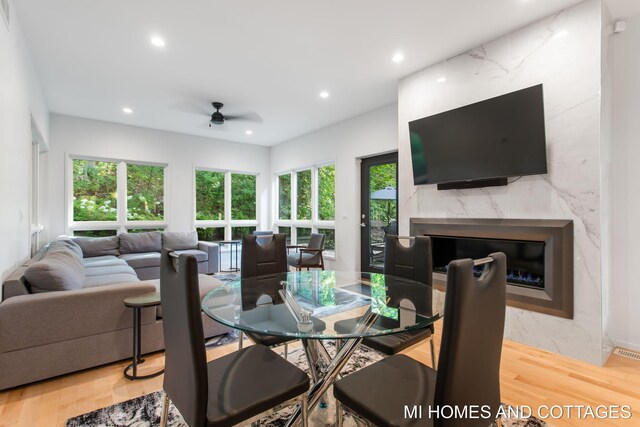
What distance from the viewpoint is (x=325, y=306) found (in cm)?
187

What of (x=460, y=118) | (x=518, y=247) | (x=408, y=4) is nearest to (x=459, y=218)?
(x=518, y=247)

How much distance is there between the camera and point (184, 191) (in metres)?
6.34

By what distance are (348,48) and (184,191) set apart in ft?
15.0

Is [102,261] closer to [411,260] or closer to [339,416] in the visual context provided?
[411,260]

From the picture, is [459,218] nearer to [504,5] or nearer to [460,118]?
[460,118]

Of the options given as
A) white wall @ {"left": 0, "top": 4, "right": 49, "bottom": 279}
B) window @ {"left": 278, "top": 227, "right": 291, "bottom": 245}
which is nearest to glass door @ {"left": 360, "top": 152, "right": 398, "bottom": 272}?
window @ {"left": 278, "top": 227, "right": 291, "bottom": 245}

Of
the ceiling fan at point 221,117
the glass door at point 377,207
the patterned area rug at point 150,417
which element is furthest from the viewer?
the glass door at point 377,207

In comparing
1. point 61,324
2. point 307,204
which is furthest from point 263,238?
point 307,204

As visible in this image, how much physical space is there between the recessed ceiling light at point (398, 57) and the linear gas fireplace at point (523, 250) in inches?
70.1

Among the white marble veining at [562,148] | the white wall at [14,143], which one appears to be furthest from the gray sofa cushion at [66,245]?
the white marble veining at [562,148]

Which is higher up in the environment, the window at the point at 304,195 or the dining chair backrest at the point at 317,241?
the window at the point at 304,195

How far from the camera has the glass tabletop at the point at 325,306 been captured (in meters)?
1.40

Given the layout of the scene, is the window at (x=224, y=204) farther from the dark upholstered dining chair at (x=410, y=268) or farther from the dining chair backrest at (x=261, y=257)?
the dark upholstered dining chair at (x=410, y=268)

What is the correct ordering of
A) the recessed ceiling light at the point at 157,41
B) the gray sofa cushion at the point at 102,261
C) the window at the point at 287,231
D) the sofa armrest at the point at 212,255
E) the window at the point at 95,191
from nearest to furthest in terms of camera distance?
the recessed ceiling light at the point at 157,41, the gray sofa cushion at the point at 102,261, the window at the point at 95,191, the sofa armrest at the point at 212,255, the window at the point at 287,231
